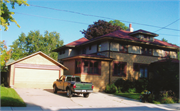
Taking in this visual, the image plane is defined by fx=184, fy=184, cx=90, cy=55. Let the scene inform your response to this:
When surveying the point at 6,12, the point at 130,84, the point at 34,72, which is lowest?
the point at 130,84

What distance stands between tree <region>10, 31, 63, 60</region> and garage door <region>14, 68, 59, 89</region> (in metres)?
33.9

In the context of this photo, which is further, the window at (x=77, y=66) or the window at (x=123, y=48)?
the window at (x=123, y=48)

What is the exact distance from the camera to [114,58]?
2339 centimetres

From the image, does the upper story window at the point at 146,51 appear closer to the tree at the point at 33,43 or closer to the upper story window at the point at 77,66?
the upper story window at the point at 77,66

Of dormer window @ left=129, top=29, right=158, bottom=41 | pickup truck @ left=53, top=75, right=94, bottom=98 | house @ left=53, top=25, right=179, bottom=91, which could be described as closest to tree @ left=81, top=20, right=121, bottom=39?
house @ left=53, top=25, right=179, bottom=91

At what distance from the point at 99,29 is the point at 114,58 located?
21067 millimetres

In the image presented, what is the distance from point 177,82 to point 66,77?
10389mm

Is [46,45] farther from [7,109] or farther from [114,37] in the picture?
[7,109]

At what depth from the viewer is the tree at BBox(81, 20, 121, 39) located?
43031 millimetres

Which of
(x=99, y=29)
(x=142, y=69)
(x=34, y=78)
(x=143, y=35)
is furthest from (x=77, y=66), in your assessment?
(x=99, y=29)

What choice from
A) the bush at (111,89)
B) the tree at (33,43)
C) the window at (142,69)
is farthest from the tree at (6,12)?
the tree at (33,43)

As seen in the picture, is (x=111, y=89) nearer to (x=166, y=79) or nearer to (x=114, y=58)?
(x=114, y=58)

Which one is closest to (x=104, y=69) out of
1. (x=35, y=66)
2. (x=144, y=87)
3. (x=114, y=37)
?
(x=114, y=37)

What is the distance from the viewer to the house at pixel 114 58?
22.0m
